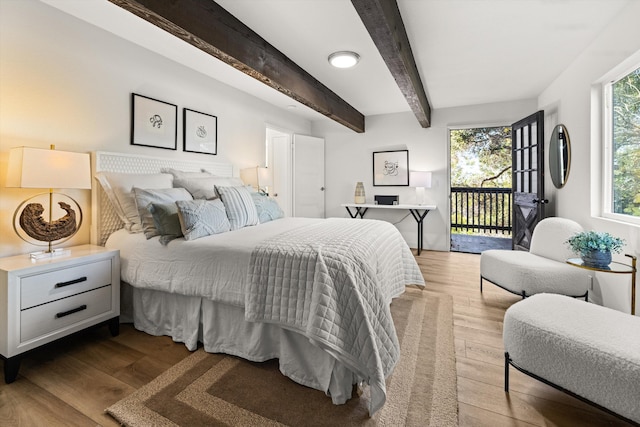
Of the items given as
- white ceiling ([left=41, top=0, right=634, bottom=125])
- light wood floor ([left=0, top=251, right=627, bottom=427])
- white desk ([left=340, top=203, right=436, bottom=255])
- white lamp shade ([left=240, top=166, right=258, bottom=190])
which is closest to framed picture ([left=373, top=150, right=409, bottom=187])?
white desk ([left=340, top=203, right=436, bottom=255])

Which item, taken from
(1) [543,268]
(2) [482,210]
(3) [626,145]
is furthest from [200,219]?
(2) [482,210]

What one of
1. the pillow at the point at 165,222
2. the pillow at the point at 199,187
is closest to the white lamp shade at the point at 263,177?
the pillow at the point at 199,187

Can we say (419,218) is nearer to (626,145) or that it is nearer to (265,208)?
(626,145)

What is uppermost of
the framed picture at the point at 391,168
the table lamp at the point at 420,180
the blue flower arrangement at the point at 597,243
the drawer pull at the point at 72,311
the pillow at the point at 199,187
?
the framed picture at the point at 391,168

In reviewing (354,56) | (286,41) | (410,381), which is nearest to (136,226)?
(286,41)

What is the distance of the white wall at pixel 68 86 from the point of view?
1962mm

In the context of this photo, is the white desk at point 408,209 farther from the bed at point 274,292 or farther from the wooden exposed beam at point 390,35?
the bed at point 274,292

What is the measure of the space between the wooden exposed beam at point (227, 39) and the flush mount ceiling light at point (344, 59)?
0.43m

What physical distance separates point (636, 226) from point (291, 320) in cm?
240

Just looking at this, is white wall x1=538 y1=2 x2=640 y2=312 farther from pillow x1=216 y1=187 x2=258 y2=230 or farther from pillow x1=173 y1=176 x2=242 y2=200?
pillow x1=173 y1=176 x2=242 y2=200

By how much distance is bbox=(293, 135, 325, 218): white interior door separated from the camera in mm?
5203

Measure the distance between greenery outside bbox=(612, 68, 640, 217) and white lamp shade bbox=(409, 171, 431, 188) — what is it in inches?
92.8

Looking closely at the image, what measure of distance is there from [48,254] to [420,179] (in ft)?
14.7

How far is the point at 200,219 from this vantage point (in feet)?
6.95
